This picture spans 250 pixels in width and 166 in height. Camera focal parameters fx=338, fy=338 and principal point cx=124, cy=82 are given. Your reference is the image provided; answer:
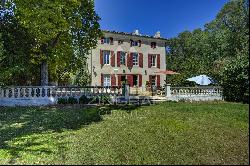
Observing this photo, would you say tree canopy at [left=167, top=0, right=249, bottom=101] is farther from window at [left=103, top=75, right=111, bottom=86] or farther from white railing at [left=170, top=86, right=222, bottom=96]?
window at [left=103, top=75, right=111, bottom=86]

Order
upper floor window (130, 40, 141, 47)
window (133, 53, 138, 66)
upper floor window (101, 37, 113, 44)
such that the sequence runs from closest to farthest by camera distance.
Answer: upper floor window (101, 37, 113, 44) < upper floor window (130, 40, 141, 47) < window (133, 53, 138, 66)

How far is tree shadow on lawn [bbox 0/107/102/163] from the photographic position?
38.2 feet

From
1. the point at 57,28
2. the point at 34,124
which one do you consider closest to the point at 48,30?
the point at 57,28

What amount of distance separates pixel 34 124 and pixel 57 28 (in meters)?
11.0

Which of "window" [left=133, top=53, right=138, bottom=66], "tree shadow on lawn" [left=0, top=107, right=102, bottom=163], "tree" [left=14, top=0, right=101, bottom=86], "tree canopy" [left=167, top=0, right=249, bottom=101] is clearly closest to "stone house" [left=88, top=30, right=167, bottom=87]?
"window" [left=133, top=53, right=138, bottom=66]

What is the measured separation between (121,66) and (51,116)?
26472 mm

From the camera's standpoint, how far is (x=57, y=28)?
81.9ft

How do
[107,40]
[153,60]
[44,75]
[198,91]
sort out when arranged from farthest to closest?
[153,60]
[107,40]
[198,91]
[44,75]

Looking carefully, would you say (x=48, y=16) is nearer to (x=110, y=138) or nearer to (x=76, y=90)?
(x=76, y=90)

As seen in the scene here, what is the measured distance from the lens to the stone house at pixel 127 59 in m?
42.1

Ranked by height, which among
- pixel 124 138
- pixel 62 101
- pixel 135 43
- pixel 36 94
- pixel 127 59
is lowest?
pixel 124 138

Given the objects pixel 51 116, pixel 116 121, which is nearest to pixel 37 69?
pixel 51 116

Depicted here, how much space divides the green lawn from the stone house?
24063mm

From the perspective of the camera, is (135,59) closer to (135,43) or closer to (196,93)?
(135,43)
